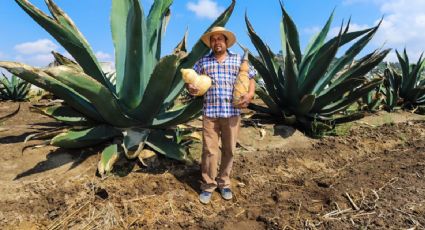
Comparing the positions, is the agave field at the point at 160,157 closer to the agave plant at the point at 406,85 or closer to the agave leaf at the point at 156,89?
the agave leaf at the point at 156,89

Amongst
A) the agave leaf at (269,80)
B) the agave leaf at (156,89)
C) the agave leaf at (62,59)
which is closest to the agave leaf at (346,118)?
the agave leaf at (269,80)

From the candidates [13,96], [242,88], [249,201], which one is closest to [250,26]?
[242,88]

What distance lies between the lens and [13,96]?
746cm

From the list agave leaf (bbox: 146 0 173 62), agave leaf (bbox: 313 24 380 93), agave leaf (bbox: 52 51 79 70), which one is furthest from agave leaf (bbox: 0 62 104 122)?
agave leaf (bbox: 313 24 380 93)

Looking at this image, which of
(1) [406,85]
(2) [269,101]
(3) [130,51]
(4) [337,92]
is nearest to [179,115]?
(3) [130,51]

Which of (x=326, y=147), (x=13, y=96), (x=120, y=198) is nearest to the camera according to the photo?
(x=120, y=198)

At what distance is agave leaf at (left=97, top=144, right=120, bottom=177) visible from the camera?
2.68 meters

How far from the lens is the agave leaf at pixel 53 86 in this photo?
257 cm

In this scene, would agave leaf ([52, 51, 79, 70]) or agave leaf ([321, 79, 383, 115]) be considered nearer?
agave leaf ([52, 51, 79, 70])

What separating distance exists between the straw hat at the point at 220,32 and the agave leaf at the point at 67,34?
80cm

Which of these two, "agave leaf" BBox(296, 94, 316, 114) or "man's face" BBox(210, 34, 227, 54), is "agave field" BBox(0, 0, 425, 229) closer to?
"agave leaf" BBox(296, 94, 316, 114)

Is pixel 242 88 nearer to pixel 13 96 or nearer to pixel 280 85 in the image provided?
pixel 280 85

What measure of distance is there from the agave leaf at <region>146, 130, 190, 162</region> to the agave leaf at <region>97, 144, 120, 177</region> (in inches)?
10.3

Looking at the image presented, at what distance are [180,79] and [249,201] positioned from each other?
3.47 feet
